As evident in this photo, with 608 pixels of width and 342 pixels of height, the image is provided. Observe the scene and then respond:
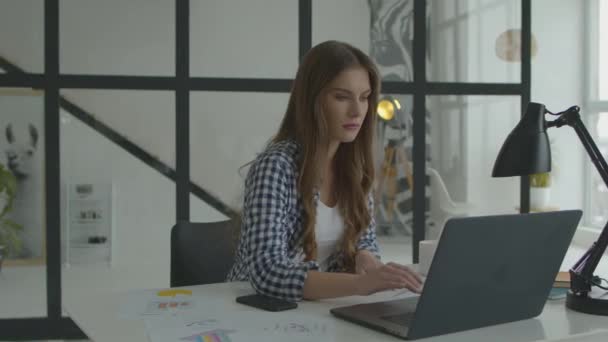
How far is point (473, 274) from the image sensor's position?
1202mm

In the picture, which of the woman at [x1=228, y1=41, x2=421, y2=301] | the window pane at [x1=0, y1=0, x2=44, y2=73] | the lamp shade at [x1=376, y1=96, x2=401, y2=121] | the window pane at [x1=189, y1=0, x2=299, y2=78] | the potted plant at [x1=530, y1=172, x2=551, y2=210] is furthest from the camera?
the potted plant at [x1=530, y1=172, x2=551, y2=210]

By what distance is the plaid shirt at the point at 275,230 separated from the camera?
155 cm

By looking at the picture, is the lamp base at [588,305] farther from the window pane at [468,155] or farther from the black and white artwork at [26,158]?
the black and white artwork at [26,158]

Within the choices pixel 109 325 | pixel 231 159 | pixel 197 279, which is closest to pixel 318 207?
pixel 197 279

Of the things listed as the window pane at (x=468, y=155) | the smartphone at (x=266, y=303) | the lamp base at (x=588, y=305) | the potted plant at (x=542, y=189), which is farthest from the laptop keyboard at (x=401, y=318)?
the potted plant at (x=542, y=189)

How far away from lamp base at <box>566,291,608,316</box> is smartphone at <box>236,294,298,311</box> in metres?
0.61

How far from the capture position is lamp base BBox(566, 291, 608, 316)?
141 centimetres

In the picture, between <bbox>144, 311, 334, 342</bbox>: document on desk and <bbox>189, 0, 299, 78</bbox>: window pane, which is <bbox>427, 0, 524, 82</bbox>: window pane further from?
<bbox>144, 311, 334, 342</bbox>: document on desk

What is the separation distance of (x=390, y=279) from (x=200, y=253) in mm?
831

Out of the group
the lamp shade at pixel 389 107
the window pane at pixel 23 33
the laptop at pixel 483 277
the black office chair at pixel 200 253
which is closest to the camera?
the laptop at pixel 483 277

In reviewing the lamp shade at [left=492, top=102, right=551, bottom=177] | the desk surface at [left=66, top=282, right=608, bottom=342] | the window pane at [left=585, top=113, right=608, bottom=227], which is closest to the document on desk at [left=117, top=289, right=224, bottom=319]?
the desk surface at [left=66, top=282, right=608, bottom=342]

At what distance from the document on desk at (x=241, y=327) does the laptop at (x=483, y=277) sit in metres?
0.09

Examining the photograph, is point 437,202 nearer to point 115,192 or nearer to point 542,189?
point 115,192

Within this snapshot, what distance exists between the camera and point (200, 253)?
2074mm
